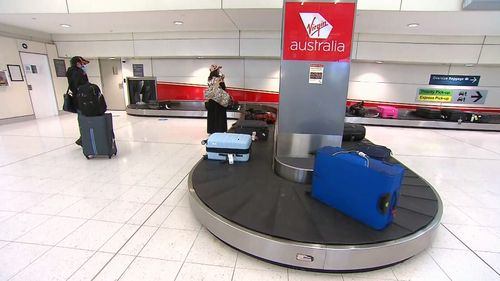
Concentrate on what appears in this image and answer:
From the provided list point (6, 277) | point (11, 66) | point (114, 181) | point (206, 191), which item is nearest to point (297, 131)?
point (206, 191)

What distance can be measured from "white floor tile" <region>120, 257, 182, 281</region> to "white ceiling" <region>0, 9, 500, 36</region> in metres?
4.87

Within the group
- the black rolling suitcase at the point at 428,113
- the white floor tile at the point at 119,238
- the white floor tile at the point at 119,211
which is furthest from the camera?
the black rolling suitcase at the point at 428,113

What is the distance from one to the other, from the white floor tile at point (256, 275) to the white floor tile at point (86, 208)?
65.7 inches

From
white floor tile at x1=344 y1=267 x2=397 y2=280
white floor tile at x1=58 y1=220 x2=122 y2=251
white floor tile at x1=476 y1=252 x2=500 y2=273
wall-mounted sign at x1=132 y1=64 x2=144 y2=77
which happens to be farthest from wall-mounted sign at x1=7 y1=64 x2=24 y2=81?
white floor tile at x1=476 y1=252 x2=500 y2=273

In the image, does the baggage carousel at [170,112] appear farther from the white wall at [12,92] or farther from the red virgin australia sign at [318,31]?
the red virgin australia sign at [318,31]

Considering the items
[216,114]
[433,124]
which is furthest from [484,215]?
[433,124]

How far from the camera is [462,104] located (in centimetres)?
788

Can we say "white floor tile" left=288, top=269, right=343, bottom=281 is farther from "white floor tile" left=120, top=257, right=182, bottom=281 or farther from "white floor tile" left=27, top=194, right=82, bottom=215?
"white floor tile" left=27, top=194, right=82, bottom=215

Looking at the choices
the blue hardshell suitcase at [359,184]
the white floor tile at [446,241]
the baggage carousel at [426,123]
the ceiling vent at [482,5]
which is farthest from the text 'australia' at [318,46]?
the baggage carousel at [426,123]

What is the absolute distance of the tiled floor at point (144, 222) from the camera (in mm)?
1725

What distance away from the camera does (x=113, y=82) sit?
939 centimetres

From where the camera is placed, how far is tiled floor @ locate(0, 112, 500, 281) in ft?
5.66

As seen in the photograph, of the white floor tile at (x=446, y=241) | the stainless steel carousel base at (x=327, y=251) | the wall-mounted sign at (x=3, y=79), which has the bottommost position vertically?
the white floor tile at (x=446, y=241)

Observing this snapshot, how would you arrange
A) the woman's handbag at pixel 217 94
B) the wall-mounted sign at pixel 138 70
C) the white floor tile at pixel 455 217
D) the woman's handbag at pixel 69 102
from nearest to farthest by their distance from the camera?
the white floor tile at pixel 455 217
the woman's handbag at pixel 69 102
the woman's handbag at pixel 217 94
the wall-mounted sign at pixel 138 70
